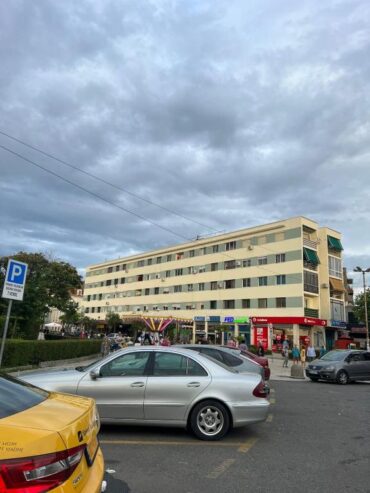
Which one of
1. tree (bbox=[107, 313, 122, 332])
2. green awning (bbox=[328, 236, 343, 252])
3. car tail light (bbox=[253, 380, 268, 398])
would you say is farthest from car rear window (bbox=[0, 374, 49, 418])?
tree (bbox=[107, 313, 122, 332])

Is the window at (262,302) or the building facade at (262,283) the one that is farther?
the window at (262,302)

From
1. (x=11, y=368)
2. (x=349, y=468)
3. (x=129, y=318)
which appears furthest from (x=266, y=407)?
(x=129, y=318)

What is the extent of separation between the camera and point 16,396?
3459 mm

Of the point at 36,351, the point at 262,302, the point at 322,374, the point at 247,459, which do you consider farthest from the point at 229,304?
the point at 247,459

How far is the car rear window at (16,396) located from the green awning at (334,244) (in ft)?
177

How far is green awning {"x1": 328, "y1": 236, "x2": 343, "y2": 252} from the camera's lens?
5474 centimetres

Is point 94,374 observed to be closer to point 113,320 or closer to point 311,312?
point 311,312

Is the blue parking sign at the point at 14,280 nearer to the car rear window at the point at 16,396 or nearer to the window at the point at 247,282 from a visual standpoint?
the car rear window at the point at 16,396

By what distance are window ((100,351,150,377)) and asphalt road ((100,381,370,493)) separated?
0.95 metres

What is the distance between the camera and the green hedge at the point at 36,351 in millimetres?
15883

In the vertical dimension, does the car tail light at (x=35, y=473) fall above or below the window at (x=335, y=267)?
below

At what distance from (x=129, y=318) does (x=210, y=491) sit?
65.8 meters

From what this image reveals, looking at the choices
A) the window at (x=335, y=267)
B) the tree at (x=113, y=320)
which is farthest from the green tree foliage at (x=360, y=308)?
the tree at (x=113, y=320)

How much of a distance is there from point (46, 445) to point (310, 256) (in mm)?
50741
